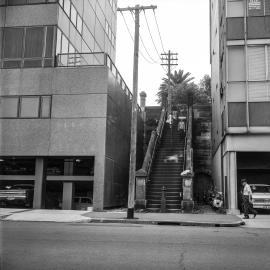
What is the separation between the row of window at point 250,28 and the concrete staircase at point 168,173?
27.0 feet

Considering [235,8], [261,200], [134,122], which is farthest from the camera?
[235,8]

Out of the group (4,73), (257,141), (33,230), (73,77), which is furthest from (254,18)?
(33,230)

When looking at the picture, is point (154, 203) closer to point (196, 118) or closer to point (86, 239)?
point (86, 239)

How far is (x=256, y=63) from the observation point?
71.2ft

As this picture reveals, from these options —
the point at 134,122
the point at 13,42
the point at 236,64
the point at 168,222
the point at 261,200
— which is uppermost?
the point at 13,42

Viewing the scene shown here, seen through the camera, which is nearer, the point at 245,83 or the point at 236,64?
the point at 245,83

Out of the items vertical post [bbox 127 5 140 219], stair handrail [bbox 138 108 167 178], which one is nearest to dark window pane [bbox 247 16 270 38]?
vertical post [bbox 127 5 140 219]

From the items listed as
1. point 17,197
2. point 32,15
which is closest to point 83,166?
point 17,197

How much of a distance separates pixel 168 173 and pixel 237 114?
577 centimetres

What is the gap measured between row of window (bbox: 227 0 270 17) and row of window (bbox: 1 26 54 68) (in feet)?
32.2

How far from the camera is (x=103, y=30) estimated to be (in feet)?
113

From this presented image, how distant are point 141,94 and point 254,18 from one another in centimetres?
2382

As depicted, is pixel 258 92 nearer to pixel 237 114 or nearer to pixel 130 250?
pixel 237 114

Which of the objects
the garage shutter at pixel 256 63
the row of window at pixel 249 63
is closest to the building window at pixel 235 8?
the row of window at pixel 249 63
